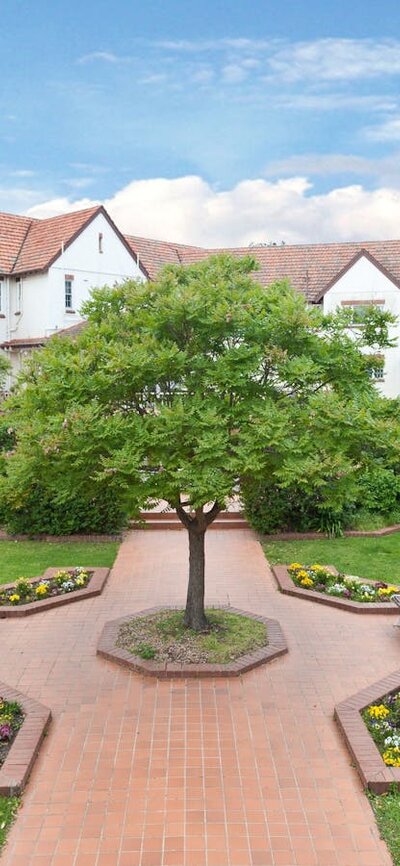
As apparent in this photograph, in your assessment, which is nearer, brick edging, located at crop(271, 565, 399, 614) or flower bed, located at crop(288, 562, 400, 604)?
brick edging, located at crop(271, 565, 399, 614)

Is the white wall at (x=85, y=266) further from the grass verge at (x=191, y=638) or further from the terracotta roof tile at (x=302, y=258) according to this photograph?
the grass verge at (x=191, y=638)

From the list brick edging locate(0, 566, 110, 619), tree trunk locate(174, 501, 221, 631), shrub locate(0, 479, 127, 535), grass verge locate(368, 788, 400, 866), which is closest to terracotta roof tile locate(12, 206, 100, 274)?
shrub locate(0, 479, 127, 535)

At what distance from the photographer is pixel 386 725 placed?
755cm

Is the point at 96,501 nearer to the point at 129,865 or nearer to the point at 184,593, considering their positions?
the point at 184,593

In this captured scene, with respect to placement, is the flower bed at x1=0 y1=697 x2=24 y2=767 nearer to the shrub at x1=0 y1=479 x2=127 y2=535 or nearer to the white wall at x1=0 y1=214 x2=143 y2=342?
the shrub at x1=0 y1=479 x2=127 y2=535

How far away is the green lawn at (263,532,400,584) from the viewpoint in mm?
13500

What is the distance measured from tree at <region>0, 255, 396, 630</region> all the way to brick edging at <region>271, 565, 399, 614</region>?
13.6 feet

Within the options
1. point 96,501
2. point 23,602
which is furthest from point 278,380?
point 96,501

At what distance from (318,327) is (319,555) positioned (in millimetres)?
7294

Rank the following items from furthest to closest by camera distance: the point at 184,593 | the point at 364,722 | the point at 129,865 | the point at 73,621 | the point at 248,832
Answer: the point at 184,593
the point at 73,621
the point at 364,722
the point at 248,832
the point at 129,865

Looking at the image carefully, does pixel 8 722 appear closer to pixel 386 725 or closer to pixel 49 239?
pixel 386 725

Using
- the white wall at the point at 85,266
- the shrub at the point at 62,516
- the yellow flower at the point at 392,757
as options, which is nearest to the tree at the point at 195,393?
the yellow flower at the point at 392,757

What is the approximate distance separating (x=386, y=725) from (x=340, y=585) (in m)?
4.58

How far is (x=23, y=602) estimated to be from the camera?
1151cm
